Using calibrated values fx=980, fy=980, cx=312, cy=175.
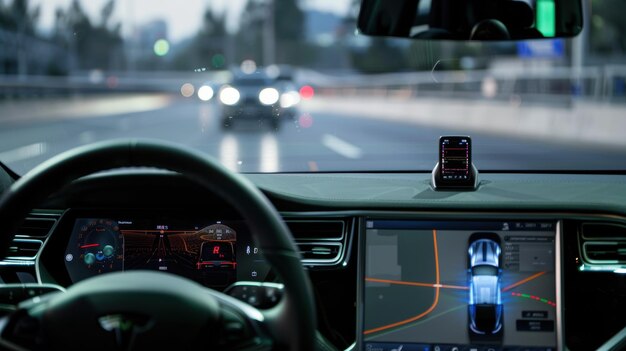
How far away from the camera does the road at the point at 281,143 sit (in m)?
7.15

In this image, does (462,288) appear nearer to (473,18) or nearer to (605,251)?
(605,251)

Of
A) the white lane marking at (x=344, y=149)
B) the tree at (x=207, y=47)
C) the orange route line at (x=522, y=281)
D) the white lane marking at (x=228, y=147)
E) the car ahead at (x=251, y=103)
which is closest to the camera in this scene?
the orange route line at (x=522, y=281)

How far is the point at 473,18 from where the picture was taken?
162 inches

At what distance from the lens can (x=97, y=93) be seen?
3566 cm

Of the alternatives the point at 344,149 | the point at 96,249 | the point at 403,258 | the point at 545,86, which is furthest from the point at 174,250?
the point at 545,86

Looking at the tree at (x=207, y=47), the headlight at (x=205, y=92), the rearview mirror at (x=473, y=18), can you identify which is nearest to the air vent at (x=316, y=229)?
the rearview mirror at (x=473, y=18)

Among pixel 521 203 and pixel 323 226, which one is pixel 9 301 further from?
pixel 521 203

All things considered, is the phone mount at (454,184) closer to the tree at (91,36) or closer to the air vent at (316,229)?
the air vent at (316,229)

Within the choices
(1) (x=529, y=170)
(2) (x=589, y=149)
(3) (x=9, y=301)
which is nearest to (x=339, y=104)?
(2) (x=589, y=149)

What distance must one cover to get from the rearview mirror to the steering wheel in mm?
1765

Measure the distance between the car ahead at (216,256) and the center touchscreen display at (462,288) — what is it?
575mm

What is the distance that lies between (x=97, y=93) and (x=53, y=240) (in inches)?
1268

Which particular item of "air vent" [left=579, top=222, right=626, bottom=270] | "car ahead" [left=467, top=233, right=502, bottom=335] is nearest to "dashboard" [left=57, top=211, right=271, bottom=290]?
"car ahead" [left=467, top=233, right=502, bottom=335]

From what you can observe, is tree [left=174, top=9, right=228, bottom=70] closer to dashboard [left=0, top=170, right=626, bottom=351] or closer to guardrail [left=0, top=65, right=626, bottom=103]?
dashboard [left=0, top=170, right=626, bottom=351]
